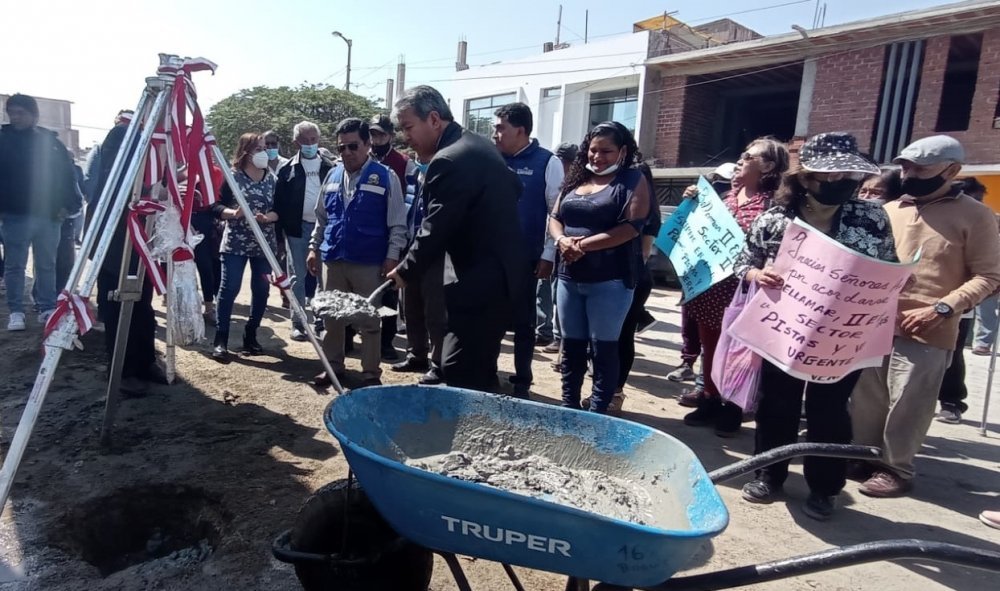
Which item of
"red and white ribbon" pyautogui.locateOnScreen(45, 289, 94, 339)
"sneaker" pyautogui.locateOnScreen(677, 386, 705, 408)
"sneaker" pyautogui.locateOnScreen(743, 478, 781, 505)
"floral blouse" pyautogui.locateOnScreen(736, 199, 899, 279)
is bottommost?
"sneaker" pyautogui.locateOnScreen(743, 478, 781, 505)

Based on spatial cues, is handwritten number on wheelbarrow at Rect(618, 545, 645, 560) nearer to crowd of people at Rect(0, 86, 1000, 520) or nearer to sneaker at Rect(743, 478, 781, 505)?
crowd of people at Rect(0, 86, 1000, 520)

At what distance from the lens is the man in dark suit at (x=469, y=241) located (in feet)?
9.37

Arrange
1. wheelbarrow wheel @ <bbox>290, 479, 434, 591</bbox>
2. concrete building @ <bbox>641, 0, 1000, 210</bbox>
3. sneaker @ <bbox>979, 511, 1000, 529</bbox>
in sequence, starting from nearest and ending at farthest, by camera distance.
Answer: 1. wheelbarrow wheel @ <bbox>290, 479, 434, 591</bbox>
2. sneaker @ <bbox>979, 511, 1000, 529</bbox>
3. concrete building @ <bbox>641, 0, 1000, 210</bbox>

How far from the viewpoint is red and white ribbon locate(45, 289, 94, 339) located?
2.22m

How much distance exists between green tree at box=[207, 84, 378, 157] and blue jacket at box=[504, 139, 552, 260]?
77.3ft

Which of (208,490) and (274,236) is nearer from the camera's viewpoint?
(208,490)

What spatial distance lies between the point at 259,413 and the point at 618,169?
2785 mm

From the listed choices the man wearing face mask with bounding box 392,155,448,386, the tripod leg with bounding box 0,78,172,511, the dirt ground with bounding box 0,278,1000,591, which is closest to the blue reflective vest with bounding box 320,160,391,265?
the man wearing face mask with bounding box 392,155,448,386

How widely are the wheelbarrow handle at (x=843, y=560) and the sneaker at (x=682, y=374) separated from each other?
12.9ft

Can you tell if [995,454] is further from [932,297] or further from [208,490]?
[208,490]

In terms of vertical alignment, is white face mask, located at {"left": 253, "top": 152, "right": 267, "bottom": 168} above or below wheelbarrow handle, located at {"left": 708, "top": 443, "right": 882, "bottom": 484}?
above

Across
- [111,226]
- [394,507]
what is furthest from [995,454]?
[111,226]

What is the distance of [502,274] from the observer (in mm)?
2939

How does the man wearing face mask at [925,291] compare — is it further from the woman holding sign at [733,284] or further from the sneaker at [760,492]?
the woman holding sign at [733,284]
